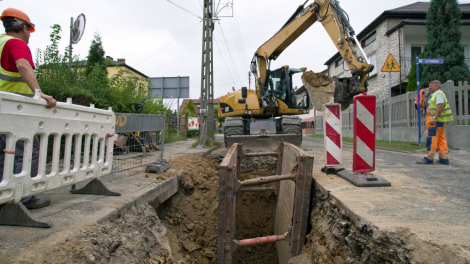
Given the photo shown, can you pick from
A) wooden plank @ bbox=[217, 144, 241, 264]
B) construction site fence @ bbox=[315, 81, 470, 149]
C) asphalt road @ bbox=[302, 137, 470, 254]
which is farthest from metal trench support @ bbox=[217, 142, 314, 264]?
construction site fence @ bbox=[315, 81, 470, 149]

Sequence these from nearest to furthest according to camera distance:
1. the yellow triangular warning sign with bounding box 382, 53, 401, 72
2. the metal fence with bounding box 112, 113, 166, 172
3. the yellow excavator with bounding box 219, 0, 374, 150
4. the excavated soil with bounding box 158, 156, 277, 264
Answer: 1. the excavated soil with bounding box 158, 156, 277, 264
2. the metal fence with bounding box 112, 113, 166, 172
3. the yellow excavator with bounding box 219, 0, 374, 150
4. the yellow triangular warning sign with bounding box 382, 53, 401, 72

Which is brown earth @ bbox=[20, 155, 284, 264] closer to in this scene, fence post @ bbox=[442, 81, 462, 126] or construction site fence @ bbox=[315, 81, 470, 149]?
construction site fence @ bbox=[315, 81, 470, 149]

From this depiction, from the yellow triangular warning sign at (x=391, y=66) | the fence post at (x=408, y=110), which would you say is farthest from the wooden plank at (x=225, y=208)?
the fence post at (x=408, y=110)

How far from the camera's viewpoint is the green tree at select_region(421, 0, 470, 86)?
48.2 ft

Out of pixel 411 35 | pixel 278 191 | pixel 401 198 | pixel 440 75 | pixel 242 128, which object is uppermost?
pixel 411 35

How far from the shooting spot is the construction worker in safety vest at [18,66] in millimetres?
2545

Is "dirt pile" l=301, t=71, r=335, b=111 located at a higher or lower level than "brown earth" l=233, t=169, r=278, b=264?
higher

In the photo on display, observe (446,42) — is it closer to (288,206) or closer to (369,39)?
(369,39)

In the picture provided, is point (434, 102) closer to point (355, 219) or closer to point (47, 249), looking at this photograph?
point (355, 219)

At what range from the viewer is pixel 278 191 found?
5.22m

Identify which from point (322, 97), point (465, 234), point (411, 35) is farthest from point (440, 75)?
point (465, 234)

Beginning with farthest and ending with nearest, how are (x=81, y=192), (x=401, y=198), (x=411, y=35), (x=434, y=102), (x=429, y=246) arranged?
(x=411, y=35), (x=434, y=102), (x=81, y=192), (x=401, y=198), (x=429, y=246)

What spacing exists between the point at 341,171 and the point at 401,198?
126 cm

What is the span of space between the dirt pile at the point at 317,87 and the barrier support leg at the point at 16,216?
24.8ft
